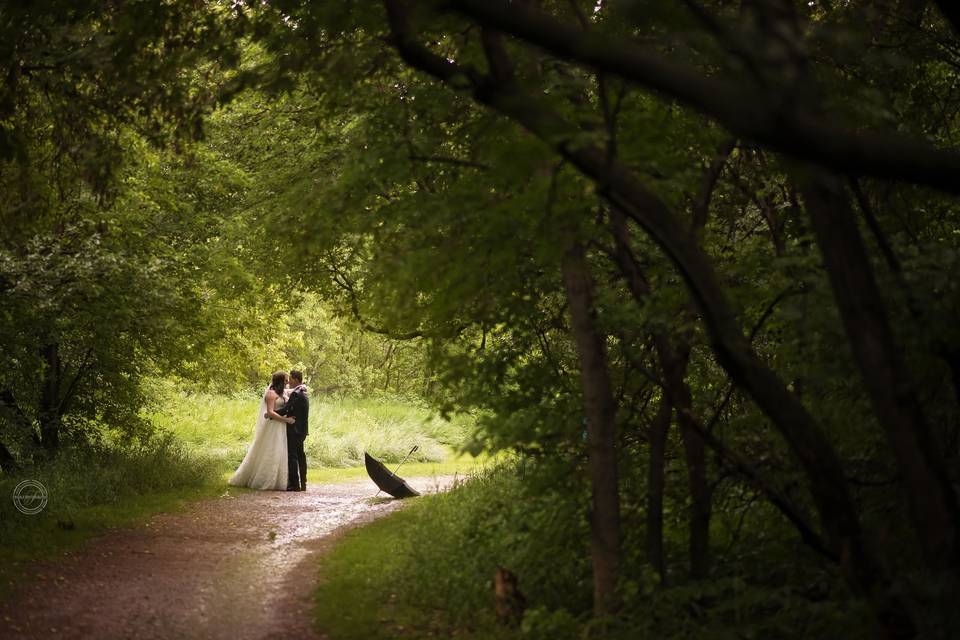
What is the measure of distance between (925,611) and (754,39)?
134 inches

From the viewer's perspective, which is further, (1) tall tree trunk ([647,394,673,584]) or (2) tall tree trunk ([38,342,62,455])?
(2) tall tree trunk ([38,342,62,455])

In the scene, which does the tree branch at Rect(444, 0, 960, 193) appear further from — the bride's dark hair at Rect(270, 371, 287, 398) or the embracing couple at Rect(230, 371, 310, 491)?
the bride's dark hair at Rect(270, 371, 287, 398)

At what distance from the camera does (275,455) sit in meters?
17.2

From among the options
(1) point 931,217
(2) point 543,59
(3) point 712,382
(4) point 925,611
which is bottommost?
(4) point 925,611

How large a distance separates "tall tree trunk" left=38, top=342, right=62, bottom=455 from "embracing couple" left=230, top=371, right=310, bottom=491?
339 centimetres

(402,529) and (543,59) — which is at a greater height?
(543,59)

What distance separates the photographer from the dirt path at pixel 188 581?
7.82 meters

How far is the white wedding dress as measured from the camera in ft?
56.4

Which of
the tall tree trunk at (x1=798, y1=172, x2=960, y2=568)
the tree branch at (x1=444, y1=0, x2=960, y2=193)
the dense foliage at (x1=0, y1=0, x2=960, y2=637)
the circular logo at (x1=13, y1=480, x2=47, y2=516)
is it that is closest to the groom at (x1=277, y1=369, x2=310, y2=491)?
the dense foliage at (x1=0, y1=0, x2=960, y2=637)

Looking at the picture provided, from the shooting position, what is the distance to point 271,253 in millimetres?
15328

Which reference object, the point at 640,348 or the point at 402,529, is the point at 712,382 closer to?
the point at 640,348

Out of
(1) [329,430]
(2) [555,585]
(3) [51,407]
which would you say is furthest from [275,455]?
(2) [555,585]

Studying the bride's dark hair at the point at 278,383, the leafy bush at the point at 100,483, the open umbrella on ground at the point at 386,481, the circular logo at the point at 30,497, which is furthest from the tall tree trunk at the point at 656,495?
the bride's dark hair at the point at 278,383

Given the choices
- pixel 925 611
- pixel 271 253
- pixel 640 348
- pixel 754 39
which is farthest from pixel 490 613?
pixel 271 253
